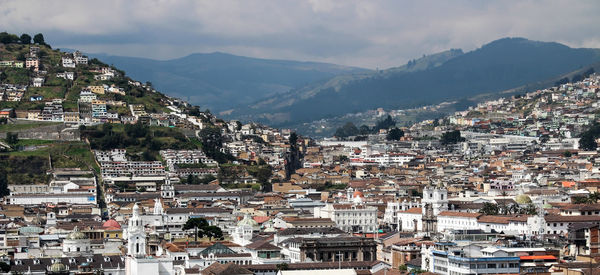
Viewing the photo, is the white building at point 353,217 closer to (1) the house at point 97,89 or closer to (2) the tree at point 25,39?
(1) the house at point 97,89

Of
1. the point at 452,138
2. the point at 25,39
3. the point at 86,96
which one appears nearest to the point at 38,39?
the point at 25,39

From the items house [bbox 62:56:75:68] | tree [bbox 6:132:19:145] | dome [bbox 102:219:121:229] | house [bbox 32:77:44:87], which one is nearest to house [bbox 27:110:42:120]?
tree [bbox 6:132:19:145]

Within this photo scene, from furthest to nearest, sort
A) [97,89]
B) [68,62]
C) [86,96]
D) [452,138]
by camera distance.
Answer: [452,138] → [68,62] → [97,89] → [86,96]

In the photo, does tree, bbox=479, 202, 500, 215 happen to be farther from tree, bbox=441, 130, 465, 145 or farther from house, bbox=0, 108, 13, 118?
tree, bbox=441, 130, 465, 145

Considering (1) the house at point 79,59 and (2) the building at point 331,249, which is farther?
(1) the house at point 79,59

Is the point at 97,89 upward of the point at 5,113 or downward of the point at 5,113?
upward

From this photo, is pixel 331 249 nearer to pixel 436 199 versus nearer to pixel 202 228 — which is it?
pixel 202 228

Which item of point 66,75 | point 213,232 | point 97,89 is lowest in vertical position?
point 213,232

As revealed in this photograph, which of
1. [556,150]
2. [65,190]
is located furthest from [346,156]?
[65,190]

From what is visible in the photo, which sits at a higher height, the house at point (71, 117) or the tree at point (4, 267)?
the house at point (71, 117)

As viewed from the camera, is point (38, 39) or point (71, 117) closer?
point (71, 117)

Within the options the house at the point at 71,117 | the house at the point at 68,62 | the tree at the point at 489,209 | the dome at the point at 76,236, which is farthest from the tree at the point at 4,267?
the house at the point at 68,62

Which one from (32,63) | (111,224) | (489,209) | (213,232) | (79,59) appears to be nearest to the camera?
(213,232)

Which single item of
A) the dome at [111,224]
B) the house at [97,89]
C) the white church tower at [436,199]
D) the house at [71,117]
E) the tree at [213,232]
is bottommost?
the tree at [213,232]
